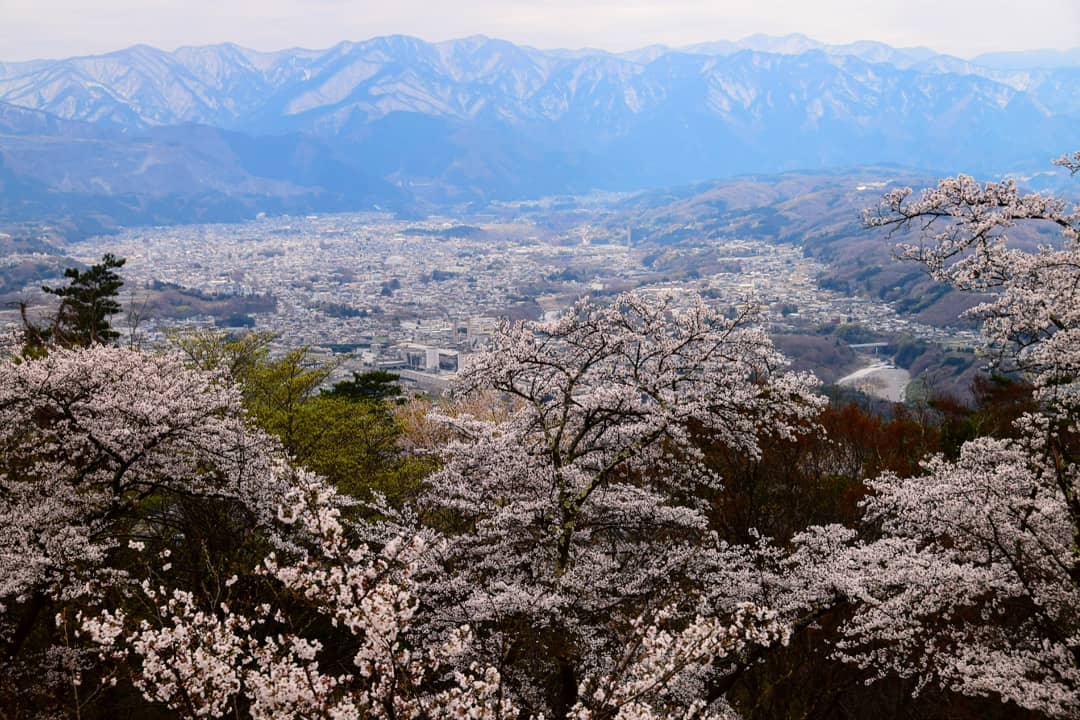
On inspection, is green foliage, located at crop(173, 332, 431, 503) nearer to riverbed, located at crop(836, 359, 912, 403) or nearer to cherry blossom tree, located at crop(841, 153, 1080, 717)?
cherry blossom tree, located at crop(841, 153, 1080, 717)

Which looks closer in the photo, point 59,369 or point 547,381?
point 59,369

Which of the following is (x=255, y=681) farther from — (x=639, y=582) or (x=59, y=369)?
(x=59, y=369)

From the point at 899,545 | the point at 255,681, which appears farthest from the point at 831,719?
the point at 255,681

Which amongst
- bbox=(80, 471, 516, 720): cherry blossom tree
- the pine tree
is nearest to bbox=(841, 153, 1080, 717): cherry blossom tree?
bbox=(80, 471, 516, 720): cherry blossom tree

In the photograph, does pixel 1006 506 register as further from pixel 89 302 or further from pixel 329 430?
pixel 89 302

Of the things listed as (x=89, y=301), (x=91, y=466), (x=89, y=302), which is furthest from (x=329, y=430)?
(x=89, y=302)

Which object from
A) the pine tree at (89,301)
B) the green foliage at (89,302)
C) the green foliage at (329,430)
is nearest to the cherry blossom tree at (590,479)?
the green foliage at (329,430)
